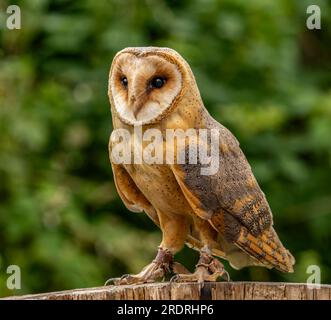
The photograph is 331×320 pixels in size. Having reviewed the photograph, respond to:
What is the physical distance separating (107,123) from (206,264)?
2847 mm

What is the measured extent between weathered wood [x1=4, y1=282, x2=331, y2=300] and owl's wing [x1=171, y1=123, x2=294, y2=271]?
0.86 ft

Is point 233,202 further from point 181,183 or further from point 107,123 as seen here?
point 107,123

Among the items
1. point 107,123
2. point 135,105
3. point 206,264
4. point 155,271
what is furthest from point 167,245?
point 107,123

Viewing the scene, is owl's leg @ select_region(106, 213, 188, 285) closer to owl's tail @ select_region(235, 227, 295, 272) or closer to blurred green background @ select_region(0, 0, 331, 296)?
owl's tail @ select_region(235, 227, 295, 272)

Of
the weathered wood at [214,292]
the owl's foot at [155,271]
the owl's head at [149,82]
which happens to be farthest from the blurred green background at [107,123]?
the owl's head at [149,82]

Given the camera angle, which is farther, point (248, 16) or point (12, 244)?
point (248, 16)

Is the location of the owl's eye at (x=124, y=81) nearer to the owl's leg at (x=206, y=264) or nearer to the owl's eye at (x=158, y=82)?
the owl's eye at (x=158, y=82)

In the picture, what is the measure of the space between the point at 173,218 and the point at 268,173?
2737 millimetres

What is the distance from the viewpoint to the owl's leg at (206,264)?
15.8ft

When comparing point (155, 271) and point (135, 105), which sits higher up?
point (135, 105)

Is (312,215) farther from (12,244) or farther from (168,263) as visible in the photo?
(168,263)

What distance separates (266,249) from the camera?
16.4 ft
